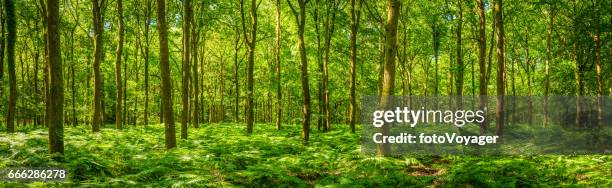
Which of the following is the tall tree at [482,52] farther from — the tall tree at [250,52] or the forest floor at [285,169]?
the tall tree at [250,52]

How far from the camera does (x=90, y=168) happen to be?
31.8 ft

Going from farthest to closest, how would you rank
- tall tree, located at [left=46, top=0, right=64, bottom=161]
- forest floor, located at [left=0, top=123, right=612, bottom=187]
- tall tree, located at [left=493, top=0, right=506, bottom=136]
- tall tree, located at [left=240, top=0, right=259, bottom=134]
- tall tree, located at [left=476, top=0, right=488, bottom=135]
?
tall tree, located at [left=240, top=0, right=259, bottom=134], tall tree, located at [left=476, top=0, right=488, bottom=135], tall tree, located at [left=493, top=0, right=506, bottom=136], tall tree, located at [left=46, top=0, right=64, bottom=161], forest floor, located at [left=0, top=123, right=612, bottom=187]

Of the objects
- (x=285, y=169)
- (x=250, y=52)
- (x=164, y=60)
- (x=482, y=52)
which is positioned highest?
(x=250, y=52)

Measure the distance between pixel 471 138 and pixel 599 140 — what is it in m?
8.55

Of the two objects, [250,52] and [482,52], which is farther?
[250,52]

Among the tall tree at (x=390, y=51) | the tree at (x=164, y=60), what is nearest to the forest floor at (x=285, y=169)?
the tree at (x=164, y=60)

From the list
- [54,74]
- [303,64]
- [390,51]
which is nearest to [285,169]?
[390,51]

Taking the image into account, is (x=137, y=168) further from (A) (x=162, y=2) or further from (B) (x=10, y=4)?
(B) (x=10, y=4)

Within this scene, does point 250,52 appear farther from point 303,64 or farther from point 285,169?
point 285,169

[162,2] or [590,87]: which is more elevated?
[162,2]

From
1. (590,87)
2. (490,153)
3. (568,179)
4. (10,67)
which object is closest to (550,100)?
(590,87)

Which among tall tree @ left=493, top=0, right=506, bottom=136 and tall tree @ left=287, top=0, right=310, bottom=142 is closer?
tall tree @ left=493, top=0, right=506, bottom=136

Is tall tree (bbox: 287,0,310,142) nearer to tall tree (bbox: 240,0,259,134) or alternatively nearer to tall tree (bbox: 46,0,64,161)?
tall tree (bbox: 240,0,259,134)

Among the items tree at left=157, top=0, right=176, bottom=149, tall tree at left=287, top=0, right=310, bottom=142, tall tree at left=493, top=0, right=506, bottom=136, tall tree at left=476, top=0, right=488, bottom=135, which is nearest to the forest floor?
tree at left=157, top=0, right=176, bottom=149
